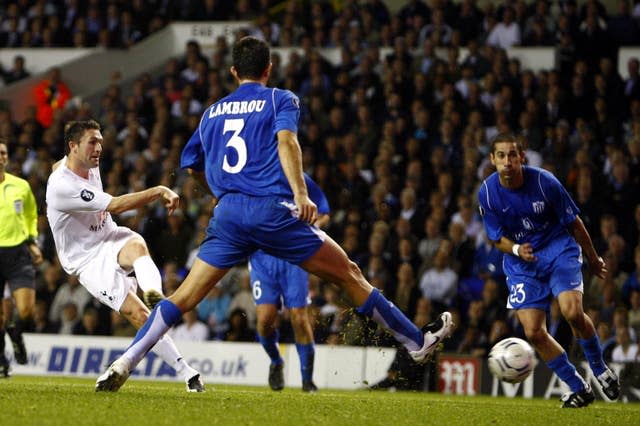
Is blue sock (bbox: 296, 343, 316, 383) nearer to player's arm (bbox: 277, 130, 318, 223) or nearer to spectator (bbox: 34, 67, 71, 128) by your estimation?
player's arm (bbox: 277, 130, 318, 223)

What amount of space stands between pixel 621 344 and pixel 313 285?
173 inches

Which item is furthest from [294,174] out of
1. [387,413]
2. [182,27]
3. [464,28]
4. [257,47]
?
[182,27]

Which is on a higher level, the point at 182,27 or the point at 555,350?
the point at 182,27

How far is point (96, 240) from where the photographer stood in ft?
34.3

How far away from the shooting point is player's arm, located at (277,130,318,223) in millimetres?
8062

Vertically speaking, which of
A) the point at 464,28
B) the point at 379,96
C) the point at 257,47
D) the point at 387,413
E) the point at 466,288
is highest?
the point at 464,28

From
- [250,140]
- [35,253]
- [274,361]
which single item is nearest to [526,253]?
[250,140]

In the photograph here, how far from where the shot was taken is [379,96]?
19578 mm

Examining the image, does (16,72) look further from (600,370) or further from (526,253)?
(600,370)

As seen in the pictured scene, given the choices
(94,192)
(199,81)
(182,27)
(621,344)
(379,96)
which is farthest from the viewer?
(182,27)

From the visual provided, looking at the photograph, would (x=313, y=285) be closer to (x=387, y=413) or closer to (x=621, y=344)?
(x=621, y=344)

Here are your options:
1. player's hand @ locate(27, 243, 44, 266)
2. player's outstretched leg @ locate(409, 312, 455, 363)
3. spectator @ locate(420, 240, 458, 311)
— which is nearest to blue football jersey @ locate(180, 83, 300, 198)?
player's outstretched leg @ locate(409, 312, 455, 363)

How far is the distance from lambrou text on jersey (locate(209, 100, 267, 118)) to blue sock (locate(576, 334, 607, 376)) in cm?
376

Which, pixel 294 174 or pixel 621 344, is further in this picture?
pixel 621 344
